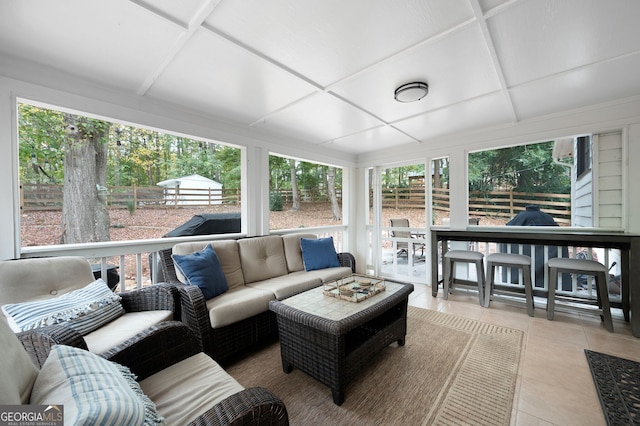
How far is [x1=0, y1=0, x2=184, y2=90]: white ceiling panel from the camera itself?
4.59 ft

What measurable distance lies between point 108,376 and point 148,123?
8.09 ft

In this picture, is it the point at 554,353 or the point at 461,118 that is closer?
the point at 554,353

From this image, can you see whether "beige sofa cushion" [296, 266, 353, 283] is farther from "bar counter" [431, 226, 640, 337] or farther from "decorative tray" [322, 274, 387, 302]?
"bar counter" [431, 226, 640, 337]

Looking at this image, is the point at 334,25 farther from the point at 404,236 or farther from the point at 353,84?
the point at 404,236

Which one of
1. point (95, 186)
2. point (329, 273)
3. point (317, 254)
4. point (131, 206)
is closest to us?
point (329, 273)

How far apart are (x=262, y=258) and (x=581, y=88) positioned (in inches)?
145

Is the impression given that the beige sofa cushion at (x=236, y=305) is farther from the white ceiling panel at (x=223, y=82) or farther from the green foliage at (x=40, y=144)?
the green foliage at (x=40, y=144)

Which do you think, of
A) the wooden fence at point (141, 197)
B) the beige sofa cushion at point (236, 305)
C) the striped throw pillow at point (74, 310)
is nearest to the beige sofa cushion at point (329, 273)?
the beige sofa cushion at point (236, 305)

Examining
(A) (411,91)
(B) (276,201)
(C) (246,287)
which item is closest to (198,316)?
(C) (246,287)

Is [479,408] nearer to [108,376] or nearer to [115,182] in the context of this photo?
[108,376]

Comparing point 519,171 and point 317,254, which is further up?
point 519,171

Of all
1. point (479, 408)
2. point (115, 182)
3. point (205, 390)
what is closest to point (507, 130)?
Result: point (479, 408)

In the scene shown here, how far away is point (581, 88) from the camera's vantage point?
95.3 inches

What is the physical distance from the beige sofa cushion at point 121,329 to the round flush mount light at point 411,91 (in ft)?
8.73
